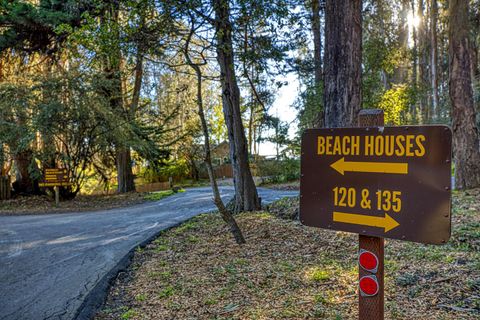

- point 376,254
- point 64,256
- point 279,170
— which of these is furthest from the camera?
point 279,170

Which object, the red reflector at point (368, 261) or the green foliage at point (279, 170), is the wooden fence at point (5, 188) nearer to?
the green foliage at point (279, 170)

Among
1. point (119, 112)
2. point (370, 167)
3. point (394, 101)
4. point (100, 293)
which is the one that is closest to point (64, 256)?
point (100, 293)

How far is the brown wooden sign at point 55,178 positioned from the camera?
43.3ft

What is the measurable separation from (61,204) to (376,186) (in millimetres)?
13433

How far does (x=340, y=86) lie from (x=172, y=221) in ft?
17.2

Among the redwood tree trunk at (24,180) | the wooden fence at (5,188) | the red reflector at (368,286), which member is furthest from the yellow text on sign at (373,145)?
the wooden fence at (5,188)

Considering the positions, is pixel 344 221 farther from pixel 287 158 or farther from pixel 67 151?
pixel 287 158

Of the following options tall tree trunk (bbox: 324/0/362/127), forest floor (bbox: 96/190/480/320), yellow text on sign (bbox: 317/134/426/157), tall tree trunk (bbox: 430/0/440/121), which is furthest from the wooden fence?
tall tree trunk (bbox: 430/0/440/121)

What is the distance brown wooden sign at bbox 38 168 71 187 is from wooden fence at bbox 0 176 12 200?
2.62 m

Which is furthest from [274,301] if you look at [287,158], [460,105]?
[287,158]

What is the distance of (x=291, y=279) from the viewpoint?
402cm

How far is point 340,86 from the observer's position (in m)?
5.37

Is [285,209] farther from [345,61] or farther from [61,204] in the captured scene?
[61,204]

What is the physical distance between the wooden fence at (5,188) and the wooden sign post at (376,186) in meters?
15.8
